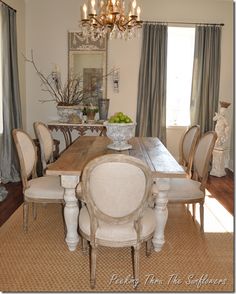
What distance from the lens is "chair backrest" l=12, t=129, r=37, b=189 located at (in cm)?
269

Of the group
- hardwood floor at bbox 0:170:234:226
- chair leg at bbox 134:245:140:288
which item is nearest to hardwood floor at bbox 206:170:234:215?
hardwood floor at bbox 0:170:234:226

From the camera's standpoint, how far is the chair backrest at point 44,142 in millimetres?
3275

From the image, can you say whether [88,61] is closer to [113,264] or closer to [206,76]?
[206,76]

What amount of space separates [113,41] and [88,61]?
1.76 feet

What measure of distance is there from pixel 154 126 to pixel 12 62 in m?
2.46

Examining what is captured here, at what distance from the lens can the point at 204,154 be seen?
9.37 feet

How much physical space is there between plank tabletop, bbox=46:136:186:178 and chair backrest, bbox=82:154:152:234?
0.37 m

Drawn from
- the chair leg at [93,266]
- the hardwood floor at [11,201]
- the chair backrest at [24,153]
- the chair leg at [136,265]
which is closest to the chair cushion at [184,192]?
the chair leg at [136,265]

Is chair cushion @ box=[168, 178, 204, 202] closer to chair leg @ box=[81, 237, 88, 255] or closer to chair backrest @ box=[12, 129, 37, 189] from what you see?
chair leg @ box=[81, 237, 88, 255]

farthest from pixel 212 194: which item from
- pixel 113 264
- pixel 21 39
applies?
pixel 21 39

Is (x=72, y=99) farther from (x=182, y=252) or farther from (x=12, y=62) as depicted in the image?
(x=182, y=252)

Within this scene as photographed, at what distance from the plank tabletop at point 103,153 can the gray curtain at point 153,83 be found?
1.76 m

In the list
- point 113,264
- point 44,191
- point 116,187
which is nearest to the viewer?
point 116,187

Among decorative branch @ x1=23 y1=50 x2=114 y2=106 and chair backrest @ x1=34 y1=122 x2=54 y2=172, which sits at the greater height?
decorative branch @ x1=23 y1=50 x2=114 y2=106
